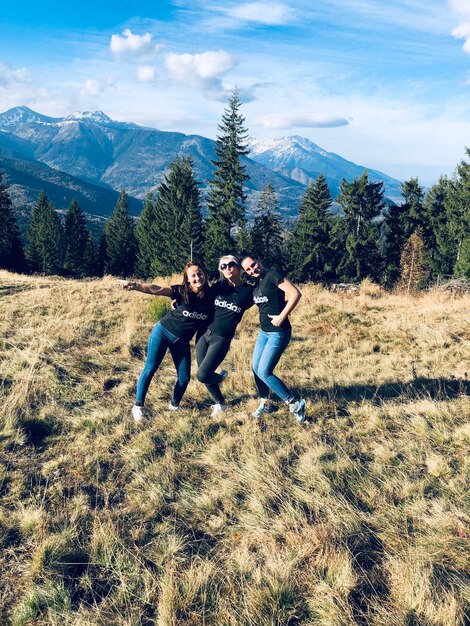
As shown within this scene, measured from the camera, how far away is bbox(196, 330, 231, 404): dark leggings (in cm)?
501

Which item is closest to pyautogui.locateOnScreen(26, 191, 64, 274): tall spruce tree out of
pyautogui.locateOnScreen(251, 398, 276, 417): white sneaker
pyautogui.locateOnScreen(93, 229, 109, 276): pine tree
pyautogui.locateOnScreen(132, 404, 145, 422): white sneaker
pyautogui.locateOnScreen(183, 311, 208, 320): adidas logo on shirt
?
pyautogui.locateOnScreen(93, 229, 109, 276): pine tree

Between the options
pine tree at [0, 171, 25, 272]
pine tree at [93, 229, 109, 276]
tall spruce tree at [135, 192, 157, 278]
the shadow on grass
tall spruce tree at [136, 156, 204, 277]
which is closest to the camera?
the shadow on grass

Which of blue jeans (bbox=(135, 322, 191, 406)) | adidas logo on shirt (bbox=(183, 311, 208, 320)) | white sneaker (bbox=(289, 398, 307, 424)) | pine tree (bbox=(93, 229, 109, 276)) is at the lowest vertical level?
pine tree (bbox=(93, 229, 109, 276))

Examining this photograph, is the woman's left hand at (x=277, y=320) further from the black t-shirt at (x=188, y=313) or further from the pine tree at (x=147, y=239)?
the pine tree at (x=147, y=239)

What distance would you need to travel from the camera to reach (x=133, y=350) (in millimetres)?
7652

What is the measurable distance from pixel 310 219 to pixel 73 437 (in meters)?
39.8

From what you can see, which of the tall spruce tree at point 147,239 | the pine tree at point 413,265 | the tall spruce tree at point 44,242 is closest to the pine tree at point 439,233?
the pine tree at point 413,265

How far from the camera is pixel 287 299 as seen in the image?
4.78 metres

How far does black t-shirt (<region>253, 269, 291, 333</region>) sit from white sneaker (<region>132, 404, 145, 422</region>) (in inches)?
78.2

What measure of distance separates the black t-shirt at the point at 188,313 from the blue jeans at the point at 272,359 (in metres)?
0.84

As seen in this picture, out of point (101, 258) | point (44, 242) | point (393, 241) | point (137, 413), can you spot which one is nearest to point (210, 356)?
point (137, 413)

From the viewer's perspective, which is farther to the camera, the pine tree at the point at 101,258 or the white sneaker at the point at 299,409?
the pine tree at the point at 101,258

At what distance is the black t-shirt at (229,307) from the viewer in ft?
16.3

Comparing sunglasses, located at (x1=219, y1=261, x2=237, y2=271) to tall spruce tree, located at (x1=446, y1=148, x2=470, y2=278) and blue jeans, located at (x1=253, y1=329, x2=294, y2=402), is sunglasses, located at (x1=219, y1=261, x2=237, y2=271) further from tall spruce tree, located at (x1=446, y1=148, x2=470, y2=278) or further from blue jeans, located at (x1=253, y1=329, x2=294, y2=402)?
tall spruce tree, located at (x1=446, y1=148, x2=470, y2=278)
